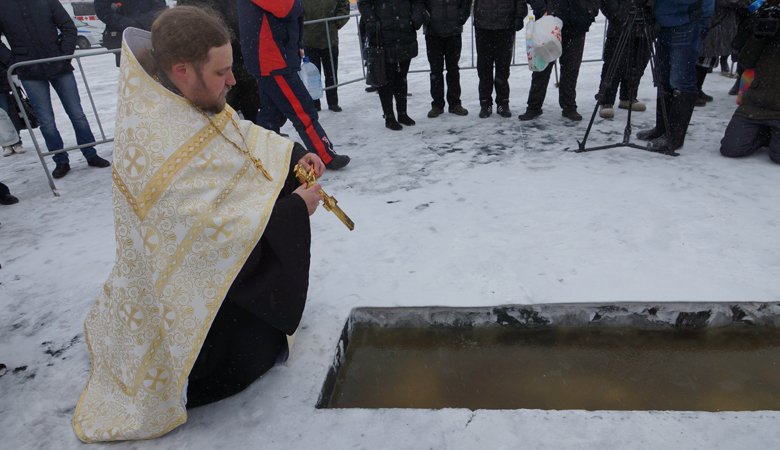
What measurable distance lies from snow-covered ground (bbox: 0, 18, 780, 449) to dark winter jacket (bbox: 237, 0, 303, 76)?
112 centimetres

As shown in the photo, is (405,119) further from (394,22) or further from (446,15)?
(446,15)

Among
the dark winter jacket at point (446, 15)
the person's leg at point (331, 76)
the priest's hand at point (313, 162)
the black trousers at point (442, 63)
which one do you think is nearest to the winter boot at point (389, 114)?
the black trousers at point (442, 63)

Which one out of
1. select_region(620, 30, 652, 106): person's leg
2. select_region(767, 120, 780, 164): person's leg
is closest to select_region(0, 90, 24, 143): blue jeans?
select_region(620, 30, 652, 106): person's leg

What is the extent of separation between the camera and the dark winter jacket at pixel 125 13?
564 centimetres

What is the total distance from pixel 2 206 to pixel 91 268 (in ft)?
6.93

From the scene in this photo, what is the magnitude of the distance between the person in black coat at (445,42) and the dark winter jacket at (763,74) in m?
2.71

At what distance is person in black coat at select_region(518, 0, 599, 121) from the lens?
5.18 metres

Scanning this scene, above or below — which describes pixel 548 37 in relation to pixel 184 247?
above

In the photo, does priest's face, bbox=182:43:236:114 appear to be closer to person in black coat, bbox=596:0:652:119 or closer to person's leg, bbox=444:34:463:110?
person in black coat, bbox=596:0:652:119

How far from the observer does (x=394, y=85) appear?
5.85 m

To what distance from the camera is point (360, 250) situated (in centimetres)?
330

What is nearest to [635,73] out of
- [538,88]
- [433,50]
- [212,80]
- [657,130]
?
[657,130]

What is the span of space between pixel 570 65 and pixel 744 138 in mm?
1944

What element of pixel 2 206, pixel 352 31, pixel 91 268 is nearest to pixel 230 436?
pixel 91 268
